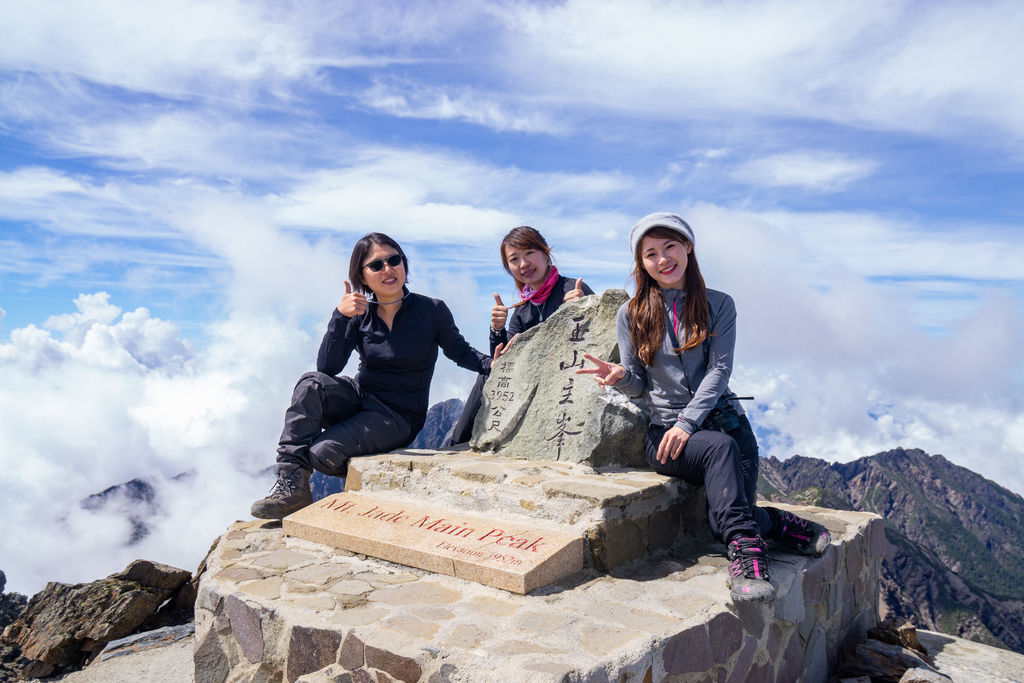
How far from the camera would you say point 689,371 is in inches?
201

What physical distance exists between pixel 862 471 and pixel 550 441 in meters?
151

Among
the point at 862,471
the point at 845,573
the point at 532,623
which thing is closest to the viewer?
the point at 532,623

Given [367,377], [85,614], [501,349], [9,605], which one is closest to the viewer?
[367,377]

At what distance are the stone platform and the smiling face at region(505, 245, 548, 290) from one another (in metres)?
1.78

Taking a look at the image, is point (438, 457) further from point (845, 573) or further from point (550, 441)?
point (845, 573)

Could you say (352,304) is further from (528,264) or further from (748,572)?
(748,572)

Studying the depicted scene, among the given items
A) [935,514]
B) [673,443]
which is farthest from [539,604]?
[935,514]

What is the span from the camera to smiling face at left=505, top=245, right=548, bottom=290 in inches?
261

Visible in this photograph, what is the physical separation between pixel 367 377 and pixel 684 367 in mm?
3070

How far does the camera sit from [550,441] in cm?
616

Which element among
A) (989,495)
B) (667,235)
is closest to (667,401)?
(667,235)

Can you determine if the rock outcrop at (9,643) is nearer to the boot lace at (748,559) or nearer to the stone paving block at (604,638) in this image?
the stone paving block at (604,638)

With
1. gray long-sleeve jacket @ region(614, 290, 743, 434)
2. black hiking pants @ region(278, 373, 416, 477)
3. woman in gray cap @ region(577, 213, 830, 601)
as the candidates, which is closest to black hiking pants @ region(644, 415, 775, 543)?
woman in gray cap @ region(577, 213, 830, 601)

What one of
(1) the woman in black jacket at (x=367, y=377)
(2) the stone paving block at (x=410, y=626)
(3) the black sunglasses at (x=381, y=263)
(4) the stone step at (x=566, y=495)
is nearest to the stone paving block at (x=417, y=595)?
(2) the stone paving block at (x=410, y=626)
